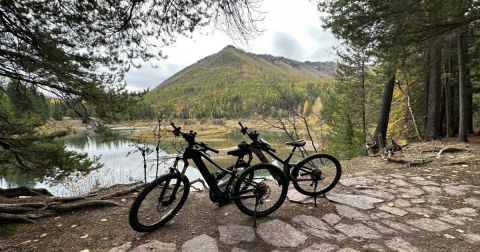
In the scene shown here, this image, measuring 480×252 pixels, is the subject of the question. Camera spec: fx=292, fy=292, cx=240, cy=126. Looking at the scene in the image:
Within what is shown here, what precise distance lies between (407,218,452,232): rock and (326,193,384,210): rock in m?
0.55

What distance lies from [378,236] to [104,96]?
486cm

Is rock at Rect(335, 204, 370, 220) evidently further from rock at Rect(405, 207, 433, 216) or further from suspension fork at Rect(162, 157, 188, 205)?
suspension fork at Rect(162, 157, 188, 205)

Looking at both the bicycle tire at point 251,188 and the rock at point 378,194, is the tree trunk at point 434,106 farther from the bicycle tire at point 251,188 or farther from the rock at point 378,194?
the bicycle tire at point 251,188

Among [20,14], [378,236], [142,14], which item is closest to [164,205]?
[378,236]

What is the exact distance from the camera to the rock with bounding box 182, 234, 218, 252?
8.97 ft

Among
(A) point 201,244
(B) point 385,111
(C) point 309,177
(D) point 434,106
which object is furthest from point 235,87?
(A) point 201,244

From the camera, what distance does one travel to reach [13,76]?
4598mm

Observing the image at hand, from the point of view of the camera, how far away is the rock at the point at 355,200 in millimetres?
3902

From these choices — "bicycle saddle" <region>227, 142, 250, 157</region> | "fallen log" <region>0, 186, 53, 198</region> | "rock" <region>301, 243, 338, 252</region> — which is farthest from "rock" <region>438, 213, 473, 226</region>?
"fallen log" <region>0, 186, 53, 198</region>

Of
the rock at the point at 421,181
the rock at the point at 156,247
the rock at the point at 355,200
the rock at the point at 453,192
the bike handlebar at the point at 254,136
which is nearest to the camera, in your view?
the rock at the point at 156,247

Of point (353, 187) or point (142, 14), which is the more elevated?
point (142, 14)

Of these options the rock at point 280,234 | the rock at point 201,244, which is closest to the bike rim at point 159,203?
the rock at point 201,244

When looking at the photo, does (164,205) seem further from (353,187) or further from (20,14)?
(20,14)

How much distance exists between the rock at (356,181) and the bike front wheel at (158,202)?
9.56 ft
